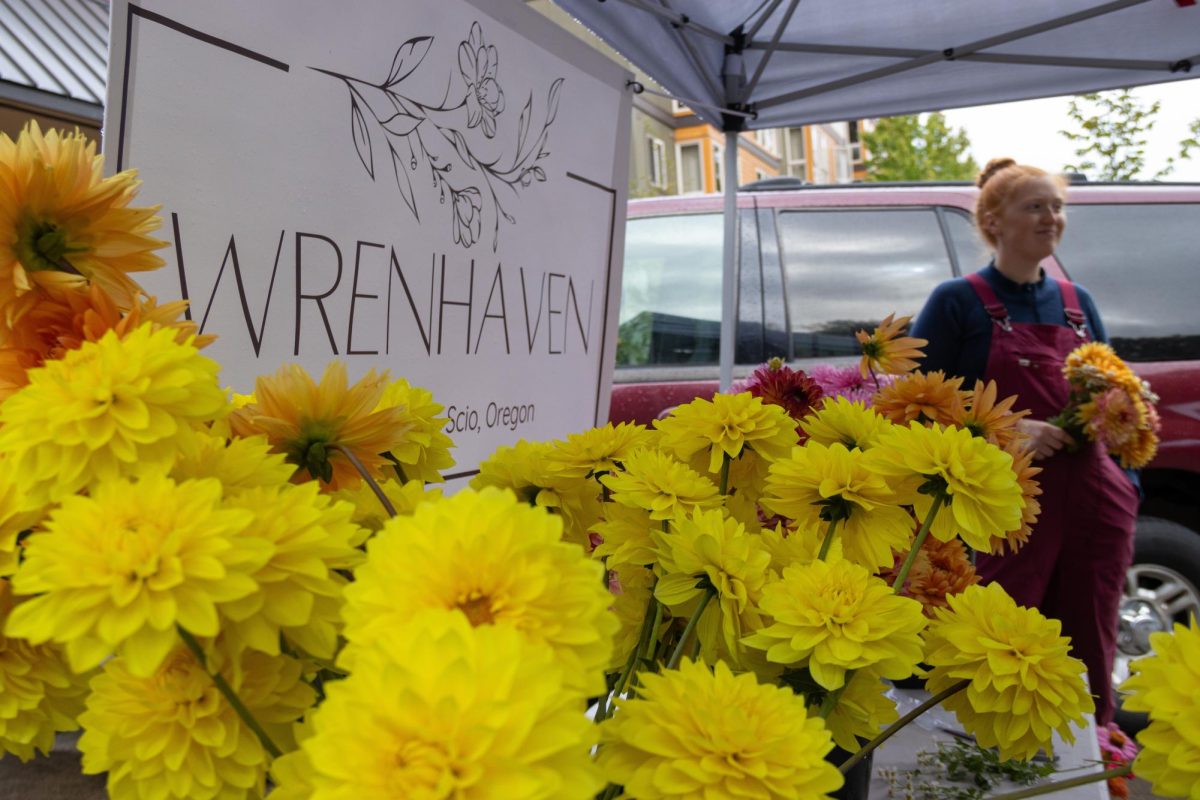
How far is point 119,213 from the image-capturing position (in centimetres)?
53

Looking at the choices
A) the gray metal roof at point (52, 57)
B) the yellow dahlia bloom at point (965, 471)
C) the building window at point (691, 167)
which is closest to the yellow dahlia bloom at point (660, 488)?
the yellow dahlia bloom at point (965, 471)

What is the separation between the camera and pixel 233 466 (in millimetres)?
437

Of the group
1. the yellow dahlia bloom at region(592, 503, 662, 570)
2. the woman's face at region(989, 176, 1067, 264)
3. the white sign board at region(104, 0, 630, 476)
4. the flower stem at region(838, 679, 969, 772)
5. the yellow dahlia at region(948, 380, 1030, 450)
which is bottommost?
the flower stem at region(838, 679, 969, 772)

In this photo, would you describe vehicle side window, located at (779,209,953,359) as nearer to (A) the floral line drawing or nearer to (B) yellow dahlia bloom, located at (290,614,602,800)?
(A) the floral line drawing

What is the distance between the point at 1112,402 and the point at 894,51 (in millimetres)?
1107

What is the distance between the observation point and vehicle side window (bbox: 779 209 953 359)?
3.35 m

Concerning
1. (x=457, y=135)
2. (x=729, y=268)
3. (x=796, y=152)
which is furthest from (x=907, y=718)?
(x=796, y=152)

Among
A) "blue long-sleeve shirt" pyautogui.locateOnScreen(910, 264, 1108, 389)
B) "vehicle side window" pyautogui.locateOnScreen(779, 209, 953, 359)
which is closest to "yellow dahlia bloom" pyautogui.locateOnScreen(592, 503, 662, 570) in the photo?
"blue long-sleeve shirt" pyautogui.locateOnScreen(910, 264, 1108, 389)

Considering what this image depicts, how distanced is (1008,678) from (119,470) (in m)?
0.47

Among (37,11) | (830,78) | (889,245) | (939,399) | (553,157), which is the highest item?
(37,11)

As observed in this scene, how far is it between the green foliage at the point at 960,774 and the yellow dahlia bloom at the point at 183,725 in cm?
79

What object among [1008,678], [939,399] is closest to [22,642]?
[1008,678]

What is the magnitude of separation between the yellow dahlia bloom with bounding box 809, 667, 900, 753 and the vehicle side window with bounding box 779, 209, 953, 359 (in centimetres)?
287

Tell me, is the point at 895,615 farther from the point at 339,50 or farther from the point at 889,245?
the point at 889,245
